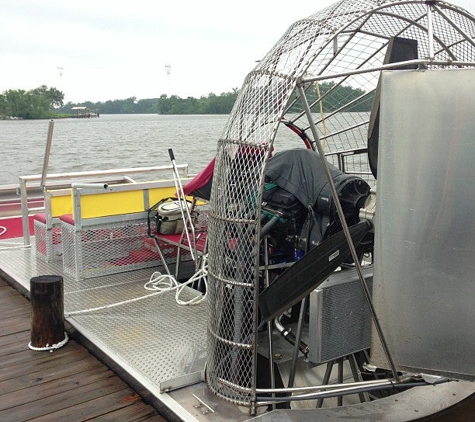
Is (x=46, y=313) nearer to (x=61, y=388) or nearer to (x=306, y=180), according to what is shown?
(x=61, y=388)

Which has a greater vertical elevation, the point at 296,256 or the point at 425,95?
the point at 425,95

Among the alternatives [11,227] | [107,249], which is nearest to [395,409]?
[107,249]

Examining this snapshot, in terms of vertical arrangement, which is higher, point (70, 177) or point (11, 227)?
point (70, 177)

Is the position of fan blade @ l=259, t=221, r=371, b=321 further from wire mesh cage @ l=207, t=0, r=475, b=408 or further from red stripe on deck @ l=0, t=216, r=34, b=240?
red stripe on deck @ l=0, t=216, r=34, b=240

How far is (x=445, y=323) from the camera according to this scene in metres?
2.63

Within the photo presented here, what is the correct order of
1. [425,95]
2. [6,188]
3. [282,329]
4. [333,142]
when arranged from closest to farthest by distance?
[425,95] < [282,329] < [333,142] < [6,188]

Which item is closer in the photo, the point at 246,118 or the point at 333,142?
the point at 246,118

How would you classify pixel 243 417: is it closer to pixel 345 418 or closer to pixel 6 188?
pixel 345 418

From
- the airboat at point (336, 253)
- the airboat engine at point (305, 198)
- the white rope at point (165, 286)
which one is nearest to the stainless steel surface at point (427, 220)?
the airboat at point (336, 253)

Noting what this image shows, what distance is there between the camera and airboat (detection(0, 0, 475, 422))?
2.57 meters

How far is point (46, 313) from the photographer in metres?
4.19

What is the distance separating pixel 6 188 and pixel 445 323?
27.2 feet

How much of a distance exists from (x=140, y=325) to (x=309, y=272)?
6.40 feet

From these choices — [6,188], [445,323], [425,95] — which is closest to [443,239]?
[445,323]
